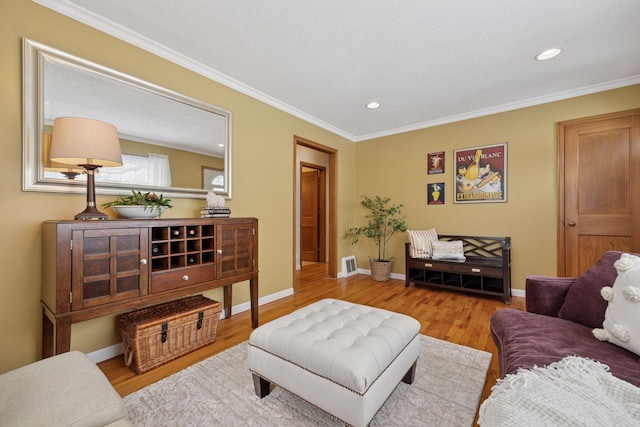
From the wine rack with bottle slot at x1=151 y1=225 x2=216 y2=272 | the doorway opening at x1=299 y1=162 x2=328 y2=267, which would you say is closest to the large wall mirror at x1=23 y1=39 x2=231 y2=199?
the wine rack with bottle slot at x1=151 y1=225 x2=216 y2=272

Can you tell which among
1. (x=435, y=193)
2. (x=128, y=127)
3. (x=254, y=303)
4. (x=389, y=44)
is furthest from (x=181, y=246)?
(x=435, y=193)

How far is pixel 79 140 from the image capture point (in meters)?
1.58

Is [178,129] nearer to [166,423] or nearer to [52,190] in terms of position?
[52,190]

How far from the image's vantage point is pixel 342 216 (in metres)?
4.71

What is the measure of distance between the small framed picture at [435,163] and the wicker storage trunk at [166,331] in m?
3.53

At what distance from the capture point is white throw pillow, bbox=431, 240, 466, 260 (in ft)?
11.8

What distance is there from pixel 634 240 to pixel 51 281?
200 inches

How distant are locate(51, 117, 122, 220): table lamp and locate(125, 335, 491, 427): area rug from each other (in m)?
1.17

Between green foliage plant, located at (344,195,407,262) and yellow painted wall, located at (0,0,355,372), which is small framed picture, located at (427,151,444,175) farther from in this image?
yellow painted wall, located at (0,0,355,372)

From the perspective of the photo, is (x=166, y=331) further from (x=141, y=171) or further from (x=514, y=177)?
(x=514, y=177)

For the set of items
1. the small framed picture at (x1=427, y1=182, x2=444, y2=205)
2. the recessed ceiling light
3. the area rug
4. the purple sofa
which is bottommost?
the area rug

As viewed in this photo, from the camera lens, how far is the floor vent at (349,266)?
4.67 m

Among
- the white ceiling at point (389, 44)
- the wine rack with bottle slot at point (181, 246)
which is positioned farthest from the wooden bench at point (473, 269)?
the wine rack with bottle slot at point (181, 246)

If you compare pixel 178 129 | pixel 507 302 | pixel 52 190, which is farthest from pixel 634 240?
pixel 52 190
